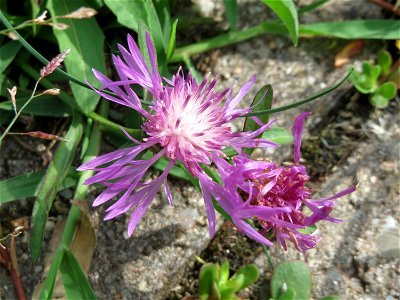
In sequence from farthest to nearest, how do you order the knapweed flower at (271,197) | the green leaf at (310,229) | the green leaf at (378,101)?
the green leaf at (378,101) < the green leaf at (310,229) < the knapweed flower at (271,197)

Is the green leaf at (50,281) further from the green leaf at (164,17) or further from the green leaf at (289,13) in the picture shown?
the green leaf at (289,13)

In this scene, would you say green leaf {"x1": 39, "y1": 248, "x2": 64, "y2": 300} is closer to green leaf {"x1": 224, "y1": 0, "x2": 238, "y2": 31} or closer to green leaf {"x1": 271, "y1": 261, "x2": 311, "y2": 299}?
green leaf {"x1": 271, "y1": 261, "x2": 311, "y2": 299}

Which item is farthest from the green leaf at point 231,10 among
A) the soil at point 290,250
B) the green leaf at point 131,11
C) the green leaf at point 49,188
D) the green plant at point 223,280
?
the green plant at point 223,280

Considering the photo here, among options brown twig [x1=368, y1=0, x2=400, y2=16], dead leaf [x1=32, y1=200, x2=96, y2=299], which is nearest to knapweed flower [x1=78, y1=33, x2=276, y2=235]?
dead leaf [x1=32, y1=200, x2=96, y2=299]

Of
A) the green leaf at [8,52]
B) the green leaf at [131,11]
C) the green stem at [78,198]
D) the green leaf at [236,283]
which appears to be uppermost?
the green leaf at [131,11]

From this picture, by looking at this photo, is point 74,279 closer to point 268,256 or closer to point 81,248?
point 81,248

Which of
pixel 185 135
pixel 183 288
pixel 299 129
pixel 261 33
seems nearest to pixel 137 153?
pixel 185 135
